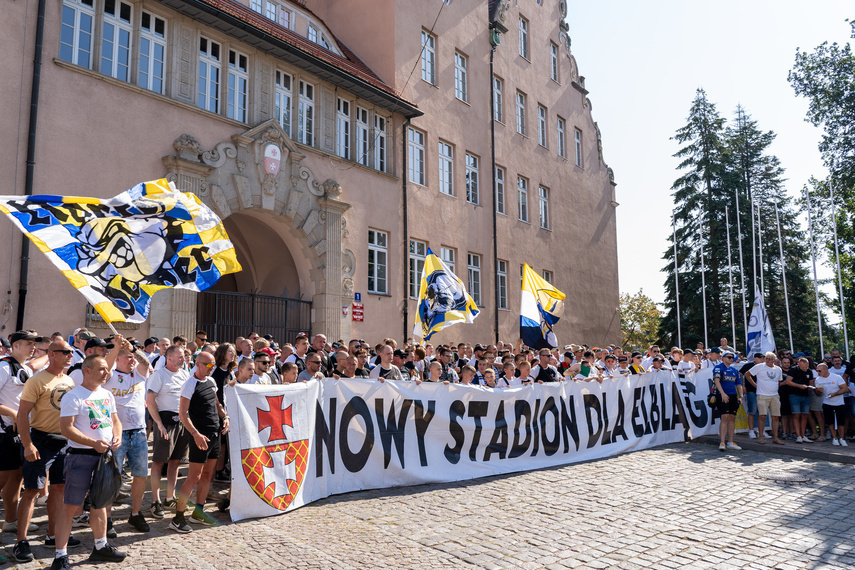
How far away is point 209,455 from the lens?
6.83 m

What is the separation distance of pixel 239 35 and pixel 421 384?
10709 mm

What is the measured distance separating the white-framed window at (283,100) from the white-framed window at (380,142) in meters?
3.30

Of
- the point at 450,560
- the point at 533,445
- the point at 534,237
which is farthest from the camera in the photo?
Answer: the point at 534,237

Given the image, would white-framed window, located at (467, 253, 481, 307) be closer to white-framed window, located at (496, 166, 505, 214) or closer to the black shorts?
white-framed window, located at (496, 166, 505, 214)

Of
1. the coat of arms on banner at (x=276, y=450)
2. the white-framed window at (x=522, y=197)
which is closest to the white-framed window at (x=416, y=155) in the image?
the white-framed window at (x=522, y=197)

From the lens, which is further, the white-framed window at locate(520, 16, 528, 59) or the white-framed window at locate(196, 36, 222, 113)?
the white-framed window at locate(520, 16, 528, 59)

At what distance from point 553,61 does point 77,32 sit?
22182mm

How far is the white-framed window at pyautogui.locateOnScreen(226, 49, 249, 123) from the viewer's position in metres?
15.7

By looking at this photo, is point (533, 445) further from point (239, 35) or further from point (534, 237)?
point (534, 237)

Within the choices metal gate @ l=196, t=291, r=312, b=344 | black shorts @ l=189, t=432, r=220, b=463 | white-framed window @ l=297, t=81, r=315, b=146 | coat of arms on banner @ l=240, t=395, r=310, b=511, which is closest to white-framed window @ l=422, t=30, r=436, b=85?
white-framed window @ l=297, t=81, r=315, b=146

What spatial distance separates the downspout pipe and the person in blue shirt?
13.0 metres

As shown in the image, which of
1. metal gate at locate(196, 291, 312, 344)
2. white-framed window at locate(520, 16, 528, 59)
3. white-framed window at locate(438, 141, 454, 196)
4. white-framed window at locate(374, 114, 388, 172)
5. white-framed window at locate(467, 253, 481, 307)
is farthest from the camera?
white-framed window at locate(520, 16, 528, 59)

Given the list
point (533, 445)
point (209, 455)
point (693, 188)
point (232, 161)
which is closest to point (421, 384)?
point (533, 445)

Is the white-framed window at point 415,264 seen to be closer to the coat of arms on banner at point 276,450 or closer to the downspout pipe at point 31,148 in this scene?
the downspout pipe at point 31,148
